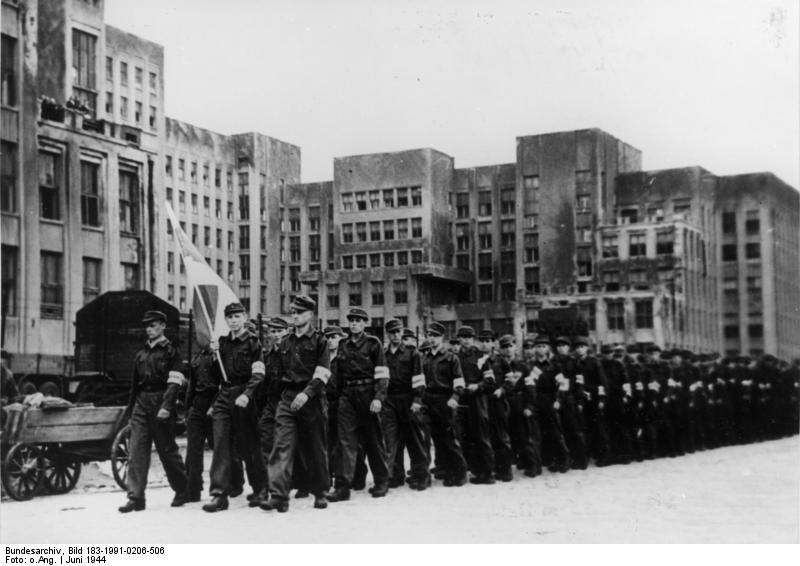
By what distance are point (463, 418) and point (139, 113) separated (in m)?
7.96

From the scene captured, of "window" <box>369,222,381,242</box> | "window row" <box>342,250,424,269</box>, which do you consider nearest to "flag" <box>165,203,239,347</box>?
"window row" <box>342,250,424,269</box>

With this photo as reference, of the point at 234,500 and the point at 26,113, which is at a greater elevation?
the point at 26,113

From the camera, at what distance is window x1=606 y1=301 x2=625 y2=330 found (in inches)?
2569

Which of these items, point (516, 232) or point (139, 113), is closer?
point (139, 113)

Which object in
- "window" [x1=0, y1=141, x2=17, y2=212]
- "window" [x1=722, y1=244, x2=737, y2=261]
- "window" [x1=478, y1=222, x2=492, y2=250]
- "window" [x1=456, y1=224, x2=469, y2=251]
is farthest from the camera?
"window" [x1=722, y1=244, x2=737, y2=261]

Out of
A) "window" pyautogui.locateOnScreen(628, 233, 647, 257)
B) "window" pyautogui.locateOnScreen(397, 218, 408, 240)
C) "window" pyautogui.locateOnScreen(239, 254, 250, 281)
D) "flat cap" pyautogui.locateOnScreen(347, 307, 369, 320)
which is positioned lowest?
"flat cap" pyautogui.locateOnScreen(347, 307, 369, 320)

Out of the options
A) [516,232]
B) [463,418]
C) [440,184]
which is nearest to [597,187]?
[516,232]

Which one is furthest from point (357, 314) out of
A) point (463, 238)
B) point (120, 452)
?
point (463, 238)

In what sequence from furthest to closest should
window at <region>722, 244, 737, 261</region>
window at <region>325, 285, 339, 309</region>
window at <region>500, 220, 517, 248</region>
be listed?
window at <region>722, 244, 737, 261</region>
window at <region>500, 220, 517, 248</region>
window at <region>325, 285, 339, 309</region>

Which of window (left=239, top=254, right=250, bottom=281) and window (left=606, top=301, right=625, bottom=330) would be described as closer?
window (left=239, top=254, right=250, bottom=281)

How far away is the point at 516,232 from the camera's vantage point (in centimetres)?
4866

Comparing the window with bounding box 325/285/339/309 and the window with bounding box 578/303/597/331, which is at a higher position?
the window with bounding box 325/285/339/309

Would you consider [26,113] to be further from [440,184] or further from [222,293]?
[222,293]

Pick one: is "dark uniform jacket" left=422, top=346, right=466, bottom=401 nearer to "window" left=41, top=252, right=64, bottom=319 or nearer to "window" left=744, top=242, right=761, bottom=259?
"window" left=41, top=252, right=64, bottom=319
